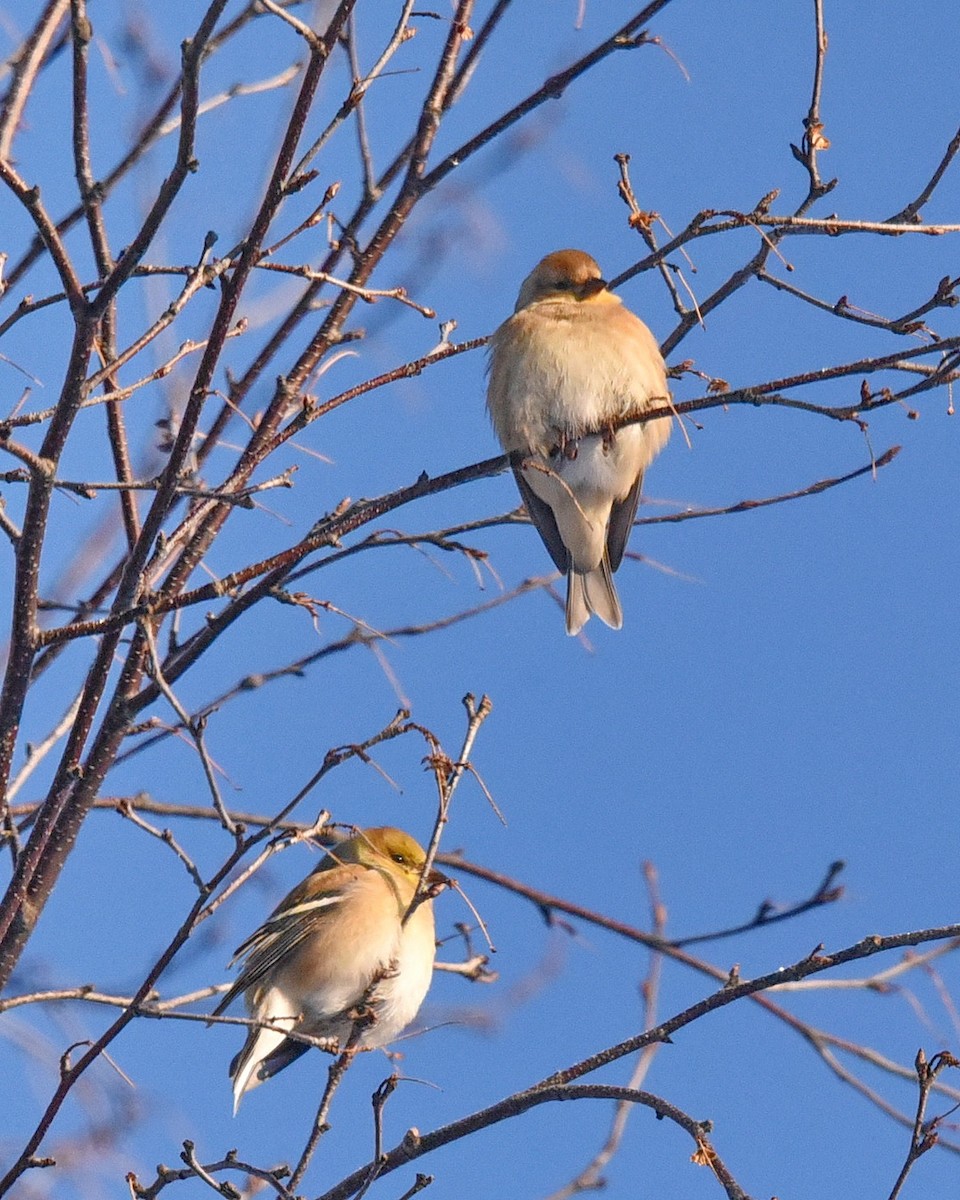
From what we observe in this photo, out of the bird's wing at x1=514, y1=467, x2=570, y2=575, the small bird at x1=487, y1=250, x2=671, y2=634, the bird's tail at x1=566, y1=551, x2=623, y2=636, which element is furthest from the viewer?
the bird's tail at x1=566, y1=551, x2=623, y2=636

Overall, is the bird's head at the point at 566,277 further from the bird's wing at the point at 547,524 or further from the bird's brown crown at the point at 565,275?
the bird's wing at the point at 547,524

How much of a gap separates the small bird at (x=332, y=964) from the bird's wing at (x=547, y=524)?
1115 mm

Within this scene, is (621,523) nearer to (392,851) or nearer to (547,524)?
(547,524)

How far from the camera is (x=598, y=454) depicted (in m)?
4.23

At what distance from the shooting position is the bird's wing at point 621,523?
14.6 feet

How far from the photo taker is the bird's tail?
177 inches

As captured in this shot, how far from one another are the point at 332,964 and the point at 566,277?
2271mm

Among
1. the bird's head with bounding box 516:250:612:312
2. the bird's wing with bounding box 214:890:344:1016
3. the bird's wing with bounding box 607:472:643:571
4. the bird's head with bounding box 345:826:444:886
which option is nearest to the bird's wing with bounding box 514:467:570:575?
the bird's wing with bounding box 607:472:643:571

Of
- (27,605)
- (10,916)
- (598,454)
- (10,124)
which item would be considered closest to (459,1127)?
(10,916)

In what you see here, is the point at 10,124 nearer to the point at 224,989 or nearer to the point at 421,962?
the point at 224,989

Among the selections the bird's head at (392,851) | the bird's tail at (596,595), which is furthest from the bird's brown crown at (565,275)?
the bird's head at (392,851)

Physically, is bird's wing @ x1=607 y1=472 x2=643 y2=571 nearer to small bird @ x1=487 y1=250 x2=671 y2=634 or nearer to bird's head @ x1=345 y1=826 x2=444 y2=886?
small bird @ x1=487 y1=250 x2=671 y2=634

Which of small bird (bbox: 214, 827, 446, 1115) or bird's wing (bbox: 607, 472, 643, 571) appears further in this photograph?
bird's wing (bbox: 607, 472, 643, 571)

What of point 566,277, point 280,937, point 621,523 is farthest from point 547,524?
point 280,937
